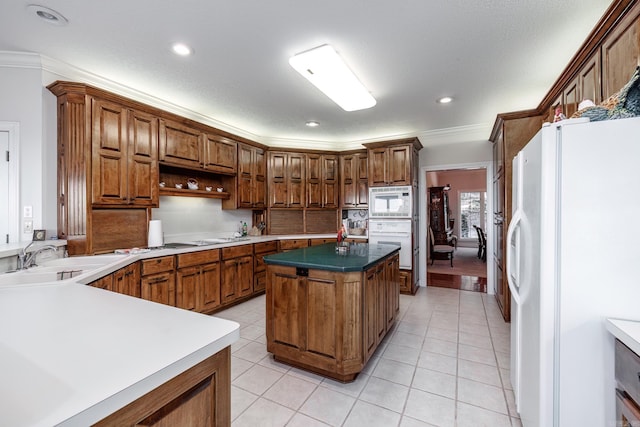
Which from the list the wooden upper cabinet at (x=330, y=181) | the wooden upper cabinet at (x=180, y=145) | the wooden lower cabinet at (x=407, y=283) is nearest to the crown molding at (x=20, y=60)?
the wooden upper cabinet at (x=180, y=145)

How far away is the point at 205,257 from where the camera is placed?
134 inches

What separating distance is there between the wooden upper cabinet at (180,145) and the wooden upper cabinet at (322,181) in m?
2.07

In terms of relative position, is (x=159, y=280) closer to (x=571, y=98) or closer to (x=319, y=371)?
(x=319, y=371)

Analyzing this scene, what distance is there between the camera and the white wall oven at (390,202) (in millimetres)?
4414

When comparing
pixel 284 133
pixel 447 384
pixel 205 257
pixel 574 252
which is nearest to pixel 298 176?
pixel 284 133

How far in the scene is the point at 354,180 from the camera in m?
5.22

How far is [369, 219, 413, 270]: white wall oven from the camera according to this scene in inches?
173

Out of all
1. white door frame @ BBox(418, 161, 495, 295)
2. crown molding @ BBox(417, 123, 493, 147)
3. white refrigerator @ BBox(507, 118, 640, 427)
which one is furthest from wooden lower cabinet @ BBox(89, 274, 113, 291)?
crown molding @ BBox(417, 123, 493, 147)

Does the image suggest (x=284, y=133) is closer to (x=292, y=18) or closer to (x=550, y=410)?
(x=292, y=18)

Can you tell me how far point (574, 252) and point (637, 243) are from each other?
209 millimetres

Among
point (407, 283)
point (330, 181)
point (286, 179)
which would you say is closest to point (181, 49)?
point (286, 179)

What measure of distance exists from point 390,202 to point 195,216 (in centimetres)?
305

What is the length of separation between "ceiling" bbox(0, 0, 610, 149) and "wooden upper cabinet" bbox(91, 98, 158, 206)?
17.3 inches

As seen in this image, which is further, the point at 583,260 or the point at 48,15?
the point at 48,15
